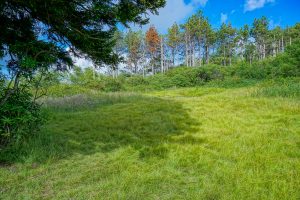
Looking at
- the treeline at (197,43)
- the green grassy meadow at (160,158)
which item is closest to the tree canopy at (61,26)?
the green grassy meadow at (160,158)

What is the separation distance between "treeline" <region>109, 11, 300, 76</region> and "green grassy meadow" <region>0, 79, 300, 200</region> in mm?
44830

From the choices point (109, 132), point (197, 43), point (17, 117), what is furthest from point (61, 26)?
point (197, 43)

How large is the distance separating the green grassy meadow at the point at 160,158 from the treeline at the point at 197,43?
4483 centimetres

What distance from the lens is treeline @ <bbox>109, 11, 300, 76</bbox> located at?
54344mm

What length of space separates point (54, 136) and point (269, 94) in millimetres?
10520

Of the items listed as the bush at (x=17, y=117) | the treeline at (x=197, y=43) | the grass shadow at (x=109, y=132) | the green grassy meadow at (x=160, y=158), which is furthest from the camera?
the treeline at (x=197, y=43)

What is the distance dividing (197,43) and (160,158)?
5375cm

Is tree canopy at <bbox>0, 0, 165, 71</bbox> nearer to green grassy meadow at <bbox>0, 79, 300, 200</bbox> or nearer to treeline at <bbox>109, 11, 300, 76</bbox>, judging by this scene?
green grassy meadow at <bbox>0, 79, 300, 200</bbox>

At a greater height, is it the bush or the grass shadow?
the bush

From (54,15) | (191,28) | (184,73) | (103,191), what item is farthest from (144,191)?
(191,28)

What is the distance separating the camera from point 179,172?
4.49m

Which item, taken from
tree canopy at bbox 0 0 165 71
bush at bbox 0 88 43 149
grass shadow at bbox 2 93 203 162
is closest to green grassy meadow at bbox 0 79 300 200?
grass shadow at bbox 2 93 203 162

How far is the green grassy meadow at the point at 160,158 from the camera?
386 centimetres

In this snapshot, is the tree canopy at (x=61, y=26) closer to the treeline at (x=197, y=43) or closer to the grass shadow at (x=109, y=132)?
the grass shadow at (x=109, y=132)
